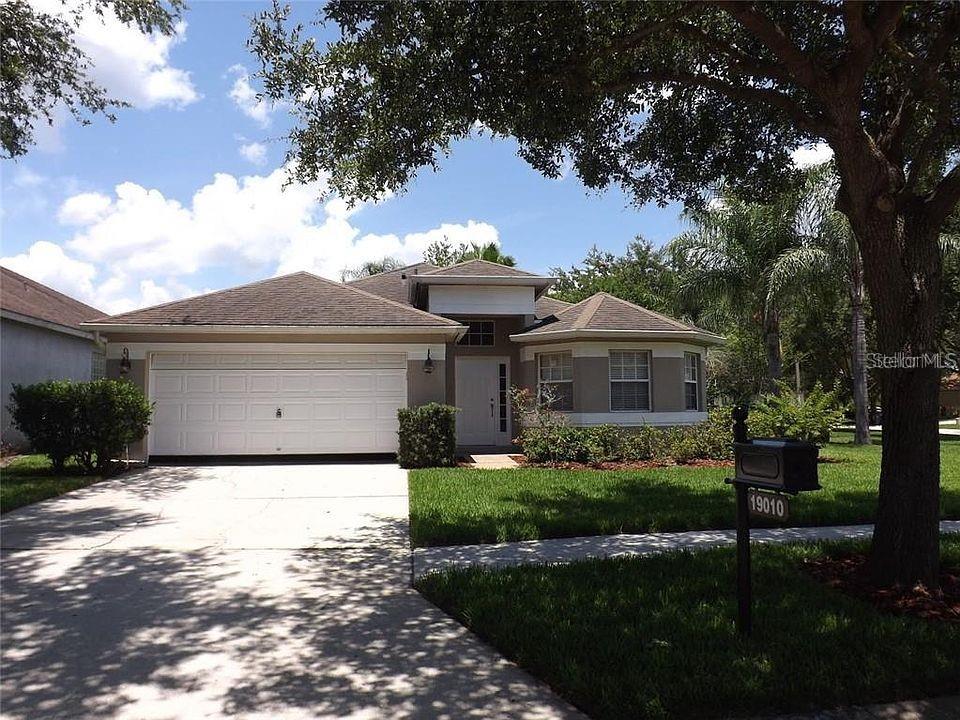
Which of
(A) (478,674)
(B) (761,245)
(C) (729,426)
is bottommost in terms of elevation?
(A) (478,674)

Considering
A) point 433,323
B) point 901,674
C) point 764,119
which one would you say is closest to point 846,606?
point 901,674

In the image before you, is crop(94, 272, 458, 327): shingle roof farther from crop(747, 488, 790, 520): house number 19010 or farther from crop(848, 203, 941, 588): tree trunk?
crop(747, 488, 790, 520): house number 19010

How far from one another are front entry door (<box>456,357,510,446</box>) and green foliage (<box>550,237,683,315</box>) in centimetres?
1735

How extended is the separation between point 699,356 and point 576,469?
6.30m

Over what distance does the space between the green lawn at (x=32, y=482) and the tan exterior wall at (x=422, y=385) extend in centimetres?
604

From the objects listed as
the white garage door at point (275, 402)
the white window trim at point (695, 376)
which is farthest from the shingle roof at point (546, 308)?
the white garage door at point (275, 402)

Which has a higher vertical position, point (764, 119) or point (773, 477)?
point (764, 119)

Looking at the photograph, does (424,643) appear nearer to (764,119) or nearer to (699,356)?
(764,119)

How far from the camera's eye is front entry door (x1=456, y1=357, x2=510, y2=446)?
58.3 feet

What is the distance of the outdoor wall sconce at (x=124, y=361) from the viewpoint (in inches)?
538

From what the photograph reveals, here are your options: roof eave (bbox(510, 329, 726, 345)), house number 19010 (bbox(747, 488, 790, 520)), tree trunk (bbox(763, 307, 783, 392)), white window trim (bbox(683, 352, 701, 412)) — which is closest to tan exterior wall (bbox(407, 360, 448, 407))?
roof eave (bbox(510, 329, 726, 345))

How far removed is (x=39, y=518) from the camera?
8477 mm

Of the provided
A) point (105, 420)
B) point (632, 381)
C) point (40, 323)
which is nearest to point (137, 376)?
point (105, 420)

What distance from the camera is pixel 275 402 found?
1430 cm
